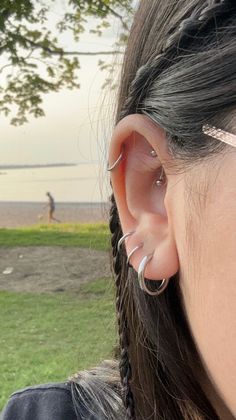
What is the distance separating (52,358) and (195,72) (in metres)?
4.67

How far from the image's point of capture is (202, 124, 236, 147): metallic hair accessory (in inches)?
40.6

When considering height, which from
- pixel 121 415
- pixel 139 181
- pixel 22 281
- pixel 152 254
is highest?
pixel 139 181

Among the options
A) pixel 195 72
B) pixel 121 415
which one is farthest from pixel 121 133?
pixel 121 415

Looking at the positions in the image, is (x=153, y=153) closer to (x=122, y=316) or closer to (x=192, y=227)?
(x=192, y=227)

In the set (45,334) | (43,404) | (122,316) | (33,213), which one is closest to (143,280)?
(122,316)

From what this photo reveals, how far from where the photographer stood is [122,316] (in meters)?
1.43

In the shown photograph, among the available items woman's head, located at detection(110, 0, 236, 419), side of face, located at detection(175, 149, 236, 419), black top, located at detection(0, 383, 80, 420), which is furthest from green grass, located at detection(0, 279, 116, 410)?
side of face, located at detection(175, 149, 236, 419)

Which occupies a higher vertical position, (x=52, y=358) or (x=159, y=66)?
(x=159, y=66)

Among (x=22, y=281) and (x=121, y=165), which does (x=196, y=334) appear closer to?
(x=121, y=165)

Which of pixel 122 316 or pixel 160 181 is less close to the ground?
pixel 160 181

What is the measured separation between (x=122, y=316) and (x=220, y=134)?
554 mm

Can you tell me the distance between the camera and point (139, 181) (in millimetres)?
1188

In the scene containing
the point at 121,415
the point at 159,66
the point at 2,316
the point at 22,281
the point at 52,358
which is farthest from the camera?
the point at 22,281

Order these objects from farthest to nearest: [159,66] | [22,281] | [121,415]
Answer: [22,281] < [121,415] < [159,66]
